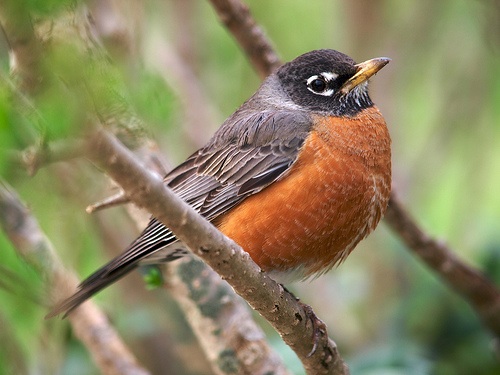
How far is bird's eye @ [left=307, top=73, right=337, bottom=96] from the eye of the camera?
4.16 metres

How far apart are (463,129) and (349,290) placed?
5.08ft

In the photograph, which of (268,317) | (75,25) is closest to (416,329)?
(268,317)

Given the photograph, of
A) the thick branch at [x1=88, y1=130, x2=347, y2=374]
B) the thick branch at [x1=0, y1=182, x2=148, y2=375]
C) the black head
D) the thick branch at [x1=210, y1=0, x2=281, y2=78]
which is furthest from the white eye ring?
the thick branch at [x1=0, y1=182, x2=148, y2=375]

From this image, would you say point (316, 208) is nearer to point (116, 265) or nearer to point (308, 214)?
point (308, 214)

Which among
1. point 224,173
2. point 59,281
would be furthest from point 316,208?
point 59,281

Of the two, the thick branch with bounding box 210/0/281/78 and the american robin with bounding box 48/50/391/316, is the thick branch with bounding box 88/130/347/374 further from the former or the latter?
the thick branch with bounding box 210/0/281/78

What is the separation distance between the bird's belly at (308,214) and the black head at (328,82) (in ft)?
1.60

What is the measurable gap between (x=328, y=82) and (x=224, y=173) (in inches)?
30.7

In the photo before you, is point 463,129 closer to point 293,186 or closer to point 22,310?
point 293,186

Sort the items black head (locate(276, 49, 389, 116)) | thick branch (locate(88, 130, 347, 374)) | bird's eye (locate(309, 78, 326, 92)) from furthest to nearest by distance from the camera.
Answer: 1. bird's eye (locate(309, 78, 326, 92))
2. black head (locate(276, 49, 389, 116))
3. thick branch (locate(88, 130, 347, 374))

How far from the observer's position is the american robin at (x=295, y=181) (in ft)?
11.6

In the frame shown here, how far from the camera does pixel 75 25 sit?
71.9 inches

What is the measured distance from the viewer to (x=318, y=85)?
419cm

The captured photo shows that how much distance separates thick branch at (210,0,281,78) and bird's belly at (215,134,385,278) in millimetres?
709
